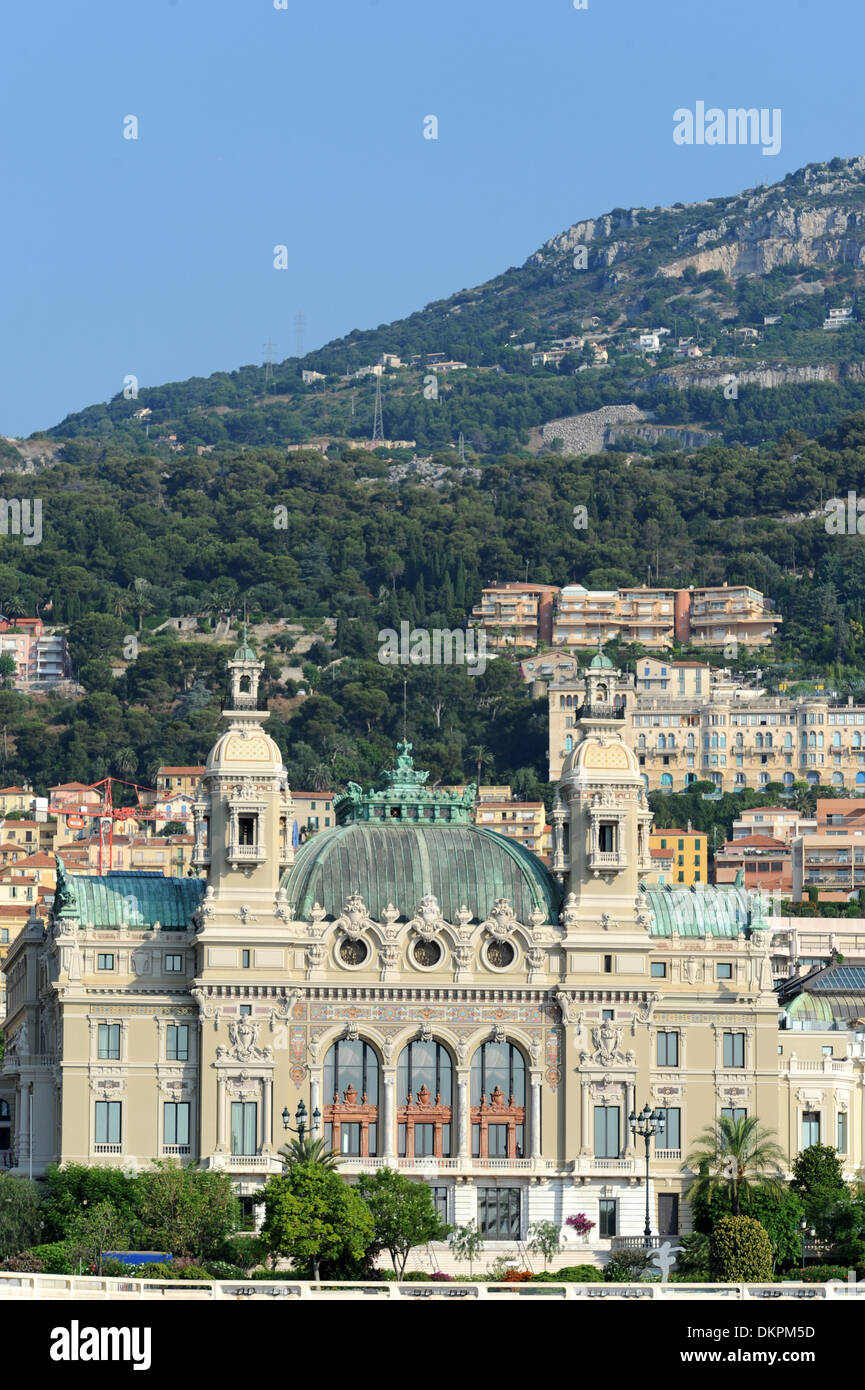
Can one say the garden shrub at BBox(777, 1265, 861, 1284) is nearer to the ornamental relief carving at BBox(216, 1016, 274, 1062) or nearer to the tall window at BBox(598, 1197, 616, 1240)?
the tall window at BBox(598, 1197, 616, 1240)

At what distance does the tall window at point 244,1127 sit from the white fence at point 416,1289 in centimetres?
3469

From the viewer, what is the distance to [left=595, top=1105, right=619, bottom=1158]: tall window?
12106 centimetres

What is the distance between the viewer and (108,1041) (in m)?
121

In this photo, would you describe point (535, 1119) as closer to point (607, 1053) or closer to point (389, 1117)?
point (607, 1053)

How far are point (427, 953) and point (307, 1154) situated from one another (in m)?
12.8

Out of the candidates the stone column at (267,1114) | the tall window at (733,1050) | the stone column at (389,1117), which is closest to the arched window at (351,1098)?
the stone column at (389,1117)

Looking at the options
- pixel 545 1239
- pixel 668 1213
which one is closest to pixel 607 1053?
pixel 668 1213

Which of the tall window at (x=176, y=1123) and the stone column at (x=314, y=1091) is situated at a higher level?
the stone column at (x=314, y=1091)

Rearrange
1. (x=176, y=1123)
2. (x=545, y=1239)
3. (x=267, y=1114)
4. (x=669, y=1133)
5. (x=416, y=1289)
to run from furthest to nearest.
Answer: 1. (x=669, y=1133)
2. (x=176, y=1123)
3. (x=267, y=1114)
4. (x=545, y=1239)
5. (x=416, y=1289)

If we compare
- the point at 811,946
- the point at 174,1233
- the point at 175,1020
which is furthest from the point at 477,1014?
the point at 811,946

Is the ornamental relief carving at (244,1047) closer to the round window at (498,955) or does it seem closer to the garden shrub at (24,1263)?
the round window at (498,955)

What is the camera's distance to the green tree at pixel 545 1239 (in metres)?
116
